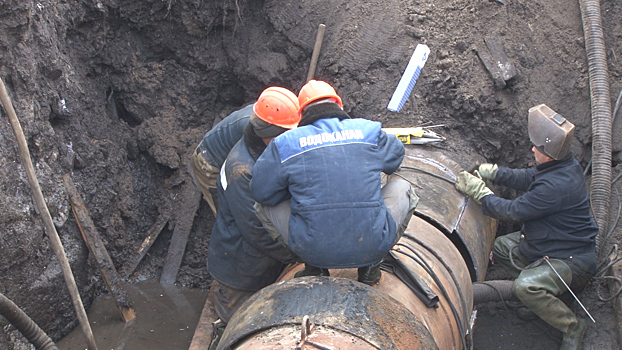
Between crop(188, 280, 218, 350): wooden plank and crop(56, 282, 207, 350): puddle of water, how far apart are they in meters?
0.39

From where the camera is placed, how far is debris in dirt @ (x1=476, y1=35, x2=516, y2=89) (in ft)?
16.5

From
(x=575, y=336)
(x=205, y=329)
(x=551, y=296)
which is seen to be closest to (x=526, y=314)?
(x=575, y=336)

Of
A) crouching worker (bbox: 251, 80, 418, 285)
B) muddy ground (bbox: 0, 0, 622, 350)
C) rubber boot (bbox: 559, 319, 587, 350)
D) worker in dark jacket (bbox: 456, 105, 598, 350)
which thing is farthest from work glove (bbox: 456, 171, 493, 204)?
crouching worker (bbox: 251, 80, 418, 285)

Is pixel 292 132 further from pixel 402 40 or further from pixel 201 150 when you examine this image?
pixel 402 40

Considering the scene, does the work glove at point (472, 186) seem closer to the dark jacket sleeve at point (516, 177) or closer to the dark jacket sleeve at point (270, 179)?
the dark jacket sleeve at point (516, 177)

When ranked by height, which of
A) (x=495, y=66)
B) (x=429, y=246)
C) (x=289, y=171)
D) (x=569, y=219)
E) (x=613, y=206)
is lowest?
(x=613, y=206)

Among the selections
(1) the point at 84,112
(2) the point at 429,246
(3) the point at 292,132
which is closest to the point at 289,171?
(3) the point at 292,132

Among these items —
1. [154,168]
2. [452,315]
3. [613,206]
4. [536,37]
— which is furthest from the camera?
[154,168]

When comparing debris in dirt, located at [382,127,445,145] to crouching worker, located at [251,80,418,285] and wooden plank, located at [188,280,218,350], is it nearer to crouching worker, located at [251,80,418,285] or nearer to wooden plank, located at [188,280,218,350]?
crouching worker, located at [251,80,418,285]

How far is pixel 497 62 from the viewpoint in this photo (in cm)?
508

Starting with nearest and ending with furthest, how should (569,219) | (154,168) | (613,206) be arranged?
(569,219) → (613,206) → (154,168)

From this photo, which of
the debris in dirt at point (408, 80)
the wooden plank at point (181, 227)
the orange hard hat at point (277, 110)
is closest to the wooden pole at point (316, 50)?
the debris in dirt at point (408, 80)

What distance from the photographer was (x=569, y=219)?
4250 mm

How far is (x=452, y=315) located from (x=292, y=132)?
4.93 ft
